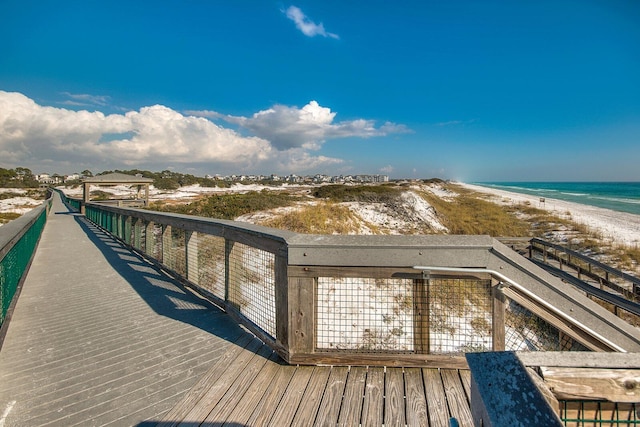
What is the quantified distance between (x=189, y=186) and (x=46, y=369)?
62.0 metres

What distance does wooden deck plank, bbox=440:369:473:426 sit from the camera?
2.17 meters

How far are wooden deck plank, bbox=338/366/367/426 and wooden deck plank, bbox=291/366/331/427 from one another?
0.18 m

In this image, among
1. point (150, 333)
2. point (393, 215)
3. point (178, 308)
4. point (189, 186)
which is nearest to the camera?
point (150, 333)

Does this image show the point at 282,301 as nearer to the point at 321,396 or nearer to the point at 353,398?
the point at 321,396

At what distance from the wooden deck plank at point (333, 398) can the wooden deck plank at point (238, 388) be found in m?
0.61

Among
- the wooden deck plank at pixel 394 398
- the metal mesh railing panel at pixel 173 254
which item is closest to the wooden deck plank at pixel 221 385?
the wooden deck plank at pixel 394 398

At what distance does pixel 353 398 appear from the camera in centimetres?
235

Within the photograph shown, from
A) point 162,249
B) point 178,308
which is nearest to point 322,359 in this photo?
point 178,308

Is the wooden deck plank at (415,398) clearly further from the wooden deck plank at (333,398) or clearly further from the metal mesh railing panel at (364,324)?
the wooden deck plank at (333,398)

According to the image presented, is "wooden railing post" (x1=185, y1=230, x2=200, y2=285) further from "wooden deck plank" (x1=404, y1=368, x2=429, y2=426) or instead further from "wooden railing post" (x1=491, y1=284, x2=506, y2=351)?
"wooden railing post" (x1=491, y1=284, x2=506, y2=351)

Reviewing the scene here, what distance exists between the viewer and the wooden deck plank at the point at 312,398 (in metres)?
2.14

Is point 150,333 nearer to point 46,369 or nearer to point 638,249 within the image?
point 46,369

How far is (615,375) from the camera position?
125cm

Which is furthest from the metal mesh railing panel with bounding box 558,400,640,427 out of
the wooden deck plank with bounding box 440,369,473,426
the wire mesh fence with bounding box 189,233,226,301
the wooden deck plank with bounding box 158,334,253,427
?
the wire mesh fence with bounding box 189,233,226,301
